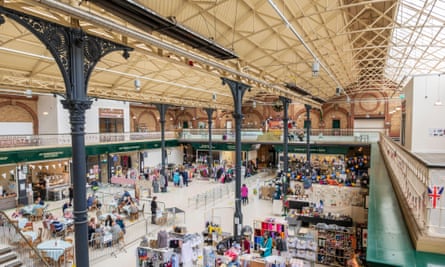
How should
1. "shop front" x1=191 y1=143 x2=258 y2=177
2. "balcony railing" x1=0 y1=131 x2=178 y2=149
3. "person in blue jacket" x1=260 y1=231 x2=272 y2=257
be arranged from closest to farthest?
"person in blue jacket" x1=260 y1=231 x2=272 y2=257, "balcony railing" x1=0 y1=131 x2=178 y2=149, "shop front" x1=191 y1=143 x2=258 y2=177

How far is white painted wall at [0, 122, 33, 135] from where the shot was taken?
54.4 feet

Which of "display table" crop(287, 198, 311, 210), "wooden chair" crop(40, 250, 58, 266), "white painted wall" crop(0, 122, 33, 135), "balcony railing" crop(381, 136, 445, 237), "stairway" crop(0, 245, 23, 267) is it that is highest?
"white painted wall" crop(0, 122, 33, 135)

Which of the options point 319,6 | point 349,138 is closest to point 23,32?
point 319,6

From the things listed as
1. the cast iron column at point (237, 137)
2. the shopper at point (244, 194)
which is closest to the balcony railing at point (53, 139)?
the shopper at point (244, 194)

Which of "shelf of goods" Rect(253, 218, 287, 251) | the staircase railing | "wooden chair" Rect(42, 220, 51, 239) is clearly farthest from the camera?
"wooden chair" Rect(42, 220, 51, 239)

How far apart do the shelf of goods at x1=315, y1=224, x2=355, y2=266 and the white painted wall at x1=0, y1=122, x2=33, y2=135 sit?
17.9m

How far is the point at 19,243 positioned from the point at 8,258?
0.87 m

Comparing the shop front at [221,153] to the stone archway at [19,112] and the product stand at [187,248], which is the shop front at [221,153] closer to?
the stone archway at [19,112]

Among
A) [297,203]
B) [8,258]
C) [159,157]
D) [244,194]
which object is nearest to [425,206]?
[8,258]

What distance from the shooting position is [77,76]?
4.44m

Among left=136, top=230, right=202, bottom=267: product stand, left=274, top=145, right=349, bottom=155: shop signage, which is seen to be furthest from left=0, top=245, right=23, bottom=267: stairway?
left=274, top=145, right=349, bottom=155: shop signage

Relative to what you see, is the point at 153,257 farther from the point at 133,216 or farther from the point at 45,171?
the point at 45,171

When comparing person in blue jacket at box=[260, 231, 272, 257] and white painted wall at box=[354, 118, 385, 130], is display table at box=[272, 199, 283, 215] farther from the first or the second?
white painted wall at box=[354, 118, 385, 130]

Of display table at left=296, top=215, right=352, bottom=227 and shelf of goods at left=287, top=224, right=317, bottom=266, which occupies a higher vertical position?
display table at left=296, top=215, right=352, bottom=227
